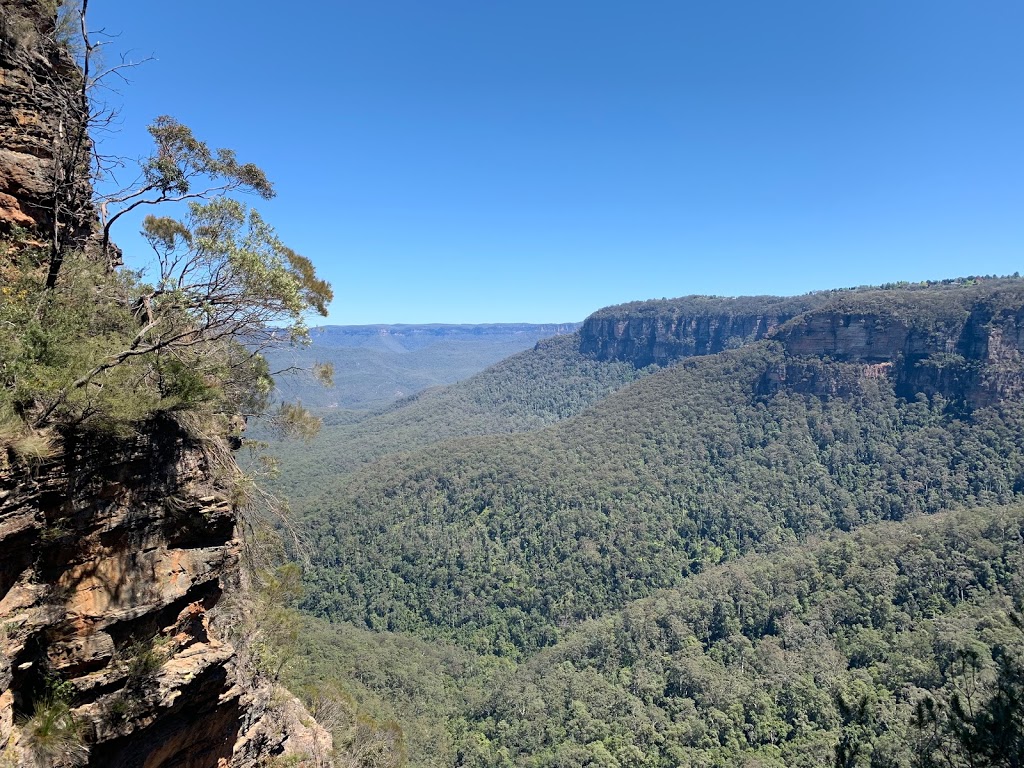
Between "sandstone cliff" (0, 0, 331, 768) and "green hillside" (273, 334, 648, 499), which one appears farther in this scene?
"green hillside" (273, 334, 648, 499)

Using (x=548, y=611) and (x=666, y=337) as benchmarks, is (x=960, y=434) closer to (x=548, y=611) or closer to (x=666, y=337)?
(x=548, y=611)

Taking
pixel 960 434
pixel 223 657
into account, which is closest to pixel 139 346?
pixel 223 657

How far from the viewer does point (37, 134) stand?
28.1 ft

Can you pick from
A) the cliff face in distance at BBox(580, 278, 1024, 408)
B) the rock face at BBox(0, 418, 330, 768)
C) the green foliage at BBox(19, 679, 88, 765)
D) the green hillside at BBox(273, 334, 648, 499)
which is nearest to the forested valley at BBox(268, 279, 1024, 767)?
the cliff face in distance at BBox(580, 278, 1024, 408)

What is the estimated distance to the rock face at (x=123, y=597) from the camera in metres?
6.13

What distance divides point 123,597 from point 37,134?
789cm

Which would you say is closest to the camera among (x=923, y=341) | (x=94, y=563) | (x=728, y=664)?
(x=94, y=563)

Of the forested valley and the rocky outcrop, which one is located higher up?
the rocky outcrop

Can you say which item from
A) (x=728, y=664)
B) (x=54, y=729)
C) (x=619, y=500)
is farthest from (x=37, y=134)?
(x=619, y=500)

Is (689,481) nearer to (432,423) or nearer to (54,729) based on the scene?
(432,423)

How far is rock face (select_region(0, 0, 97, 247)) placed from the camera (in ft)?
26.7

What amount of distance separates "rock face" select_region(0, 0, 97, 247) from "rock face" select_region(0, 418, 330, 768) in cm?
422

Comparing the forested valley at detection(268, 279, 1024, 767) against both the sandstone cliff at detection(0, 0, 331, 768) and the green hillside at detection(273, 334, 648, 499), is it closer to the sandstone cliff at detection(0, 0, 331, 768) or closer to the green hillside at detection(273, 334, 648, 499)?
the sandstone cliff at detection(0, 0, 331, 768)

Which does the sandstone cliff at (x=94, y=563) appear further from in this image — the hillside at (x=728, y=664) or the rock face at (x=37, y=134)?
the hillside at (x=728, y=664)
